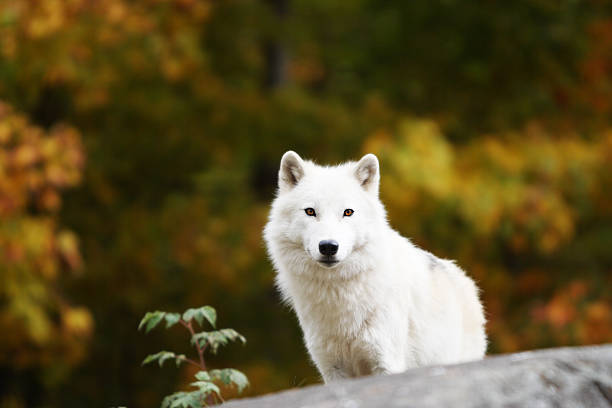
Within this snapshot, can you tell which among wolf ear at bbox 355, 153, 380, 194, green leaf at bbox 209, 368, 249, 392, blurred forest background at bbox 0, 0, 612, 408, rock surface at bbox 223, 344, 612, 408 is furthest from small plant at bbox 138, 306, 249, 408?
blurred forest background at bbox 0, 0, 612, 408

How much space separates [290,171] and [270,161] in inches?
380

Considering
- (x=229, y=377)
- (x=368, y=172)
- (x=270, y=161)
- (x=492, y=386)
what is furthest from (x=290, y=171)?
(x=270, y=161)

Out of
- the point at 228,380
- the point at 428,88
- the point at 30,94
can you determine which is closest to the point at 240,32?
the point at 428,88

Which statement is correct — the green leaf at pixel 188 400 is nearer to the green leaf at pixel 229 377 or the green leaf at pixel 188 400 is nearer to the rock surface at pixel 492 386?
the green leaf at pixel 229 377

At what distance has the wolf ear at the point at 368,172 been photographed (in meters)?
4.96

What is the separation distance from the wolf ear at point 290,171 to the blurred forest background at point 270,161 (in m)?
6.77

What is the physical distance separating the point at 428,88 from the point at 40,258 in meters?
7.75

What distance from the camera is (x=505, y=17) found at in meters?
13.7

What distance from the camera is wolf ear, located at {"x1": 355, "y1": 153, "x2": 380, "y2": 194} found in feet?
16.3

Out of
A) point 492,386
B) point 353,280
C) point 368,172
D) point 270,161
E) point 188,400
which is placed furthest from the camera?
point 270,161

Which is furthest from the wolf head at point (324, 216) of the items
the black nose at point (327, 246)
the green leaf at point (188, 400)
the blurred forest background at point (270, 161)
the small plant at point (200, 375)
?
the blurred forest background at point (270, 161)

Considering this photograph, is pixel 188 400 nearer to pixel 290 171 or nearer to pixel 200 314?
pixel 200 314

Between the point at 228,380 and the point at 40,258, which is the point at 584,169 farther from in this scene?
the point at 228,380

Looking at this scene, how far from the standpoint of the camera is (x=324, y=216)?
463cm
